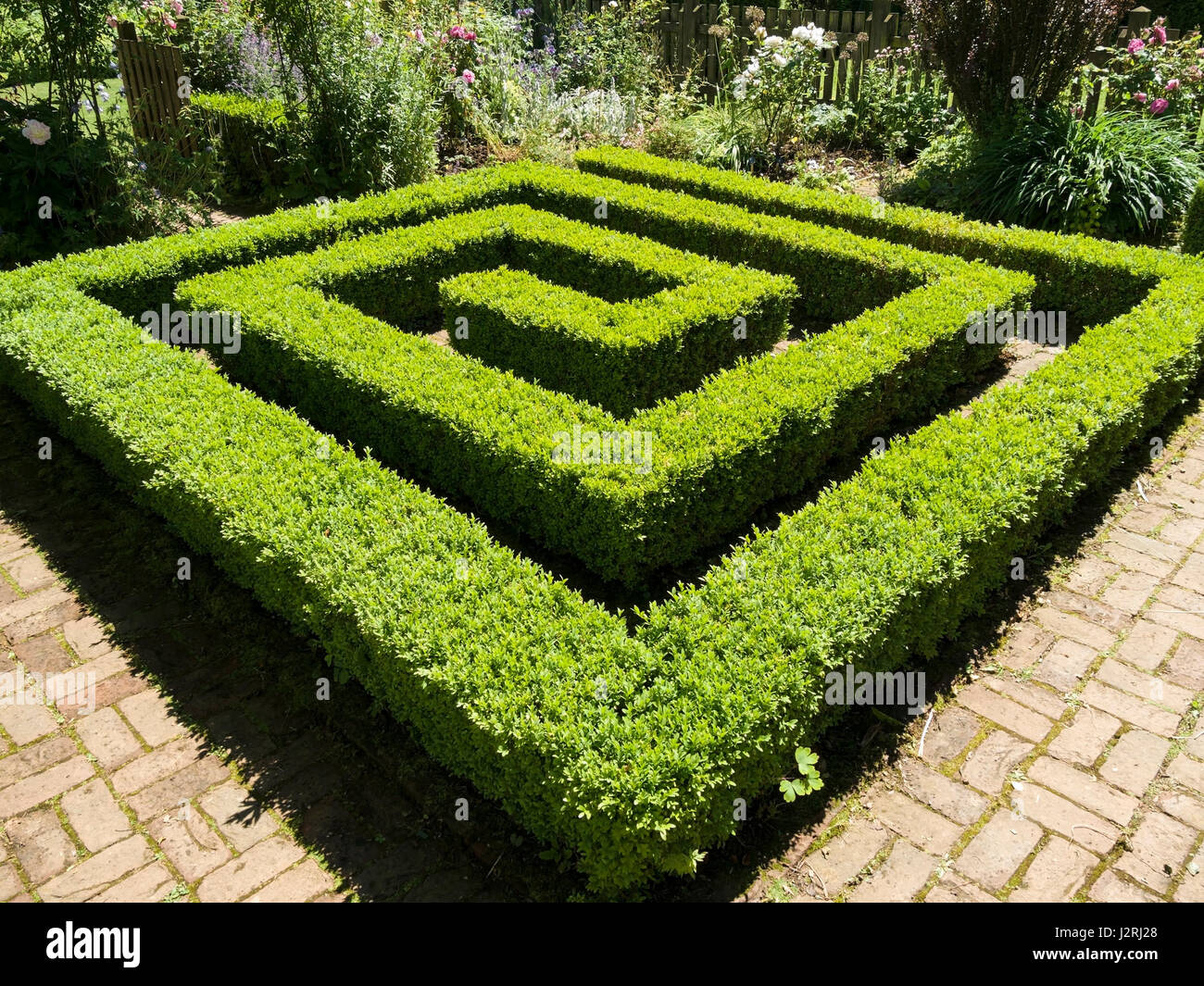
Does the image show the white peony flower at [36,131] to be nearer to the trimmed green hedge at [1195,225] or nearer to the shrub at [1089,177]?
A: the shrub at [1089,177]

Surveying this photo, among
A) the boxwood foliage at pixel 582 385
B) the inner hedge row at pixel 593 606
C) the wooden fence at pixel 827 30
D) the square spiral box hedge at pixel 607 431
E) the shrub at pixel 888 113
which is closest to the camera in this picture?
the inner hedge row at pixel 593 606

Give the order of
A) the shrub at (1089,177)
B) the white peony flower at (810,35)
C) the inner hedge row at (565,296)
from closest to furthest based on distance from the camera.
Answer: the inner hedge row at (565,296) → the shrub at (1089,177) → the white peony flower at (810,35)

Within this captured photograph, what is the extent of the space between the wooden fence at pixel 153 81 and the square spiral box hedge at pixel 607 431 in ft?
18.8

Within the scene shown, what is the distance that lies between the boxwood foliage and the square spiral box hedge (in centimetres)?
3

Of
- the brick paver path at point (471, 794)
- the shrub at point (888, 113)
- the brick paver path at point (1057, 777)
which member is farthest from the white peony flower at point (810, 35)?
the brick paver path at point (471, 794)

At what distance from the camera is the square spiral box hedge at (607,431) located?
4496 millimetres

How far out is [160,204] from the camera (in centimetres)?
1119

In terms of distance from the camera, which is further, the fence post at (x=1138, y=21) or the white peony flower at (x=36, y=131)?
the fence post at (x=1138, y=21)

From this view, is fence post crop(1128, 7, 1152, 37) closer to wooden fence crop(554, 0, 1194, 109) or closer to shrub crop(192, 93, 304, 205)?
wooden fence crop(554, 0, 1194, 109)

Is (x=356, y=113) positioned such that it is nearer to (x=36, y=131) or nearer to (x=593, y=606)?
(x=36, y=131)

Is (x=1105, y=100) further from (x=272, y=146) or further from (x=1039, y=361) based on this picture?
(x=272, y=146)

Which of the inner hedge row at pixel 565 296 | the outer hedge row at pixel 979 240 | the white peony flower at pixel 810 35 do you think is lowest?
the inner hedge row at pixel 565 296

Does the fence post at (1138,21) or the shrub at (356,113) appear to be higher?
the fence post at (1138,21)

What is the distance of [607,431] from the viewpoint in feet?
21.8
